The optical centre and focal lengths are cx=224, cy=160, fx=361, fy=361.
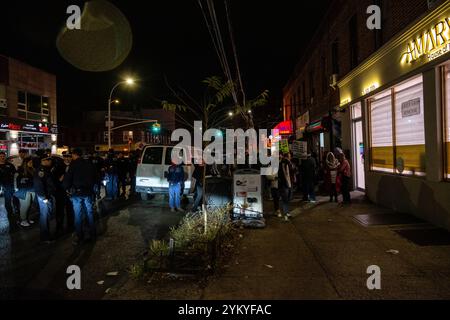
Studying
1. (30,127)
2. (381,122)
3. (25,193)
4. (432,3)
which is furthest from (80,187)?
(30,127)

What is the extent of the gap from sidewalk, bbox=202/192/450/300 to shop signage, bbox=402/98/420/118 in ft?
10.0

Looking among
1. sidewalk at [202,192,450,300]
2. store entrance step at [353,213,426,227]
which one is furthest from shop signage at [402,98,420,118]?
sidewalk at [202,192,450,300]

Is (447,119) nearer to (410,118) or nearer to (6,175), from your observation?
(410,118)

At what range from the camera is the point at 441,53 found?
7199mm

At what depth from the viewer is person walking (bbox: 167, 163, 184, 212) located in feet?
34.8

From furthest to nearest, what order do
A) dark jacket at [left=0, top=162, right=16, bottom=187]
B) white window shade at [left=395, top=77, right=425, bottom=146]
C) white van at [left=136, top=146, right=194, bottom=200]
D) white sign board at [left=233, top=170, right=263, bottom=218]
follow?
white van at [left=136, top=146, right=194, bottom=200] < dark jacket at [left=0, top=162, right=16, bottom=187] < white window shade at [left=395, top=77, right=425, bottom=146] < white sign board at [left=233, top=170, right=263, bottom=218]

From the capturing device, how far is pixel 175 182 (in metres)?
10.6

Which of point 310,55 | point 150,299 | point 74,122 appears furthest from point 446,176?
point 74,122

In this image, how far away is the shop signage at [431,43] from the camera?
7.07 m

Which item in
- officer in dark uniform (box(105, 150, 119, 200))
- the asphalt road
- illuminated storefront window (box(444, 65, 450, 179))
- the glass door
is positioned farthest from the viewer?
the glass door

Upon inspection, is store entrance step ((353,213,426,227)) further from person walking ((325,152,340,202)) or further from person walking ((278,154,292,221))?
person walking ((325,152,340,202))

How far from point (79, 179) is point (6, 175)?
11.6 ft

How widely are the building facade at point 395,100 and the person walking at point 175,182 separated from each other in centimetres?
592
